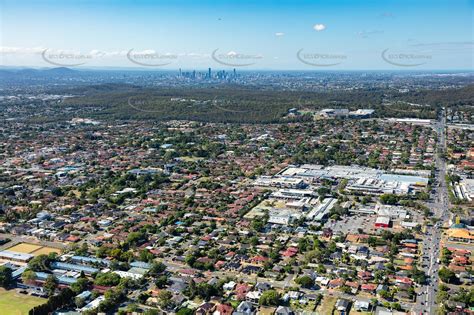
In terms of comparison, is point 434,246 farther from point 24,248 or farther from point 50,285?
point 24,248

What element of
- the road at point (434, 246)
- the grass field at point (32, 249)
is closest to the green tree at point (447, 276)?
the road at point (434, 246)

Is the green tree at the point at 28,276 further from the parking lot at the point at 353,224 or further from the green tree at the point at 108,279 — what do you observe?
the parking lot at the point at 353,224

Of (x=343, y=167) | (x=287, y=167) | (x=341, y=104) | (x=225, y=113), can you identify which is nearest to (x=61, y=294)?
(x=287, y=167)

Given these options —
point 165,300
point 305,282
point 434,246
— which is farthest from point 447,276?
point 165,300

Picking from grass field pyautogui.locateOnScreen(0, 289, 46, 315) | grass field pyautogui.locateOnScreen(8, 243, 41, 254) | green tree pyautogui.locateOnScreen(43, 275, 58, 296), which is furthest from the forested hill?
grass field pyautogui.locateOnScreen(0, 289, 46, 315)

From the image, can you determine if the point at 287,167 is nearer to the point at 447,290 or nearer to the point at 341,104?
the point at 447,290
